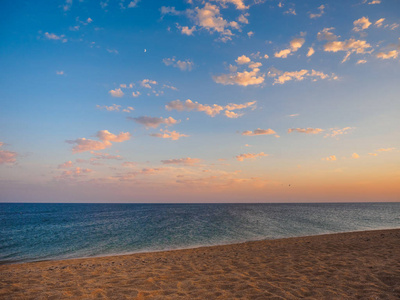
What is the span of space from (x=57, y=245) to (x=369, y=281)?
26.6 m

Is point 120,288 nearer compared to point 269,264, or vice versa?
point 120,288

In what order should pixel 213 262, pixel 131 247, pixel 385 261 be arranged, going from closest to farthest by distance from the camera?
pixel 385 261
pixel 213 262
pixel 131 247

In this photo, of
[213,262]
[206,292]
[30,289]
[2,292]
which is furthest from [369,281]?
[2,292]

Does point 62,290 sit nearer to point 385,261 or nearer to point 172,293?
point 172,293

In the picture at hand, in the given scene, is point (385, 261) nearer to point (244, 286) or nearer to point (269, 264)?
point (269, 264)

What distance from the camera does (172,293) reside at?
6977 mm

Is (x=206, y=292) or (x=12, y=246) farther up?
(x=206, y=292)

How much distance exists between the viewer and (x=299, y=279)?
7980 millimetres

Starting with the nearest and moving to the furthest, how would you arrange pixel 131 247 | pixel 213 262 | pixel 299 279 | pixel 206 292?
pixel 206 292 → pixel 299 279 → pixel 213 262 → pixel 131 247

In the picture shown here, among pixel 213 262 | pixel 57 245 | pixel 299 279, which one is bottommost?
pixel 57 245

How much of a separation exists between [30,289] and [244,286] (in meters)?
7.38

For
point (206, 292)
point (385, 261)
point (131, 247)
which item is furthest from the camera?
point (131, 247)

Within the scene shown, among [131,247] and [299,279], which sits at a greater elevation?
[299,279]

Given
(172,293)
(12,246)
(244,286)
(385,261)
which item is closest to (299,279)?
(244,286)
